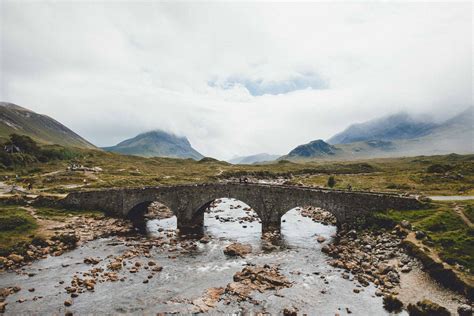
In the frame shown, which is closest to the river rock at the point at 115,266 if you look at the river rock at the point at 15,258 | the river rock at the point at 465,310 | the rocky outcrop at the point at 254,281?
the river rock at the point at 15,258

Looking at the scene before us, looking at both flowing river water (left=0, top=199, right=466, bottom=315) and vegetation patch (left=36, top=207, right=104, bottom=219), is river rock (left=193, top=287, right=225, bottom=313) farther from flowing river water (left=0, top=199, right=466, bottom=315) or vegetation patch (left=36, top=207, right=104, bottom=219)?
vegetation patch (left=36, top=207, right=104, bottom=219)

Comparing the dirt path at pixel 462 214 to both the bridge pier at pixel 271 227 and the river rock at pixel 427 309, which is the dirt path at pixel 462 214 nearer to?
the river rock at pixel 427 309

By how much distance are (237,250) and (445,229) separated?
21.6m

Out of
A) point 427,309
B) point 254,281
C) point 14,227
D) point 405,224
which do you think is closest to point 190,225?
point 254,281

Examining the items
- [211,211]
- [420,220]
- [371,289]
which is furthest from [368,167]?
[371,289]

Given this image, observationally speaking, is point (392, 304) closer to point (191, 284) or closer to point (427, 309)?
point (427, 309)

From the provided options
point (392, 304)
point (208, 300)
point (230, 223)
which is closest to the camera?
point (392, 304)

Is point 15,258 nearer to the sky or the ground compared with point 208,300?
nearer to the sky

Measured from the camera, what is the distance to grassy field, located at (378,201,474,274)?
2727cm

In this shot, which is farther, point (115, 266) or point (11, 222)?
point (11, 222)

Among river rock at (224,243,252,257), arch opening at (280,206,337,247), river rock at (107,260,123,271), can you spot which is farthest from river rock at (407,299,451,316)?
river rock at (107,260,123,271)

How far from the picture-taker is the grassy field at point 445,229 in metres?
27.3

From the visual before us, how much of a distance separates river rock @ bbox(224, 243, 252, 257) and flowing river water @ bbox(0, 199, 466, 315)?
0.83 meters

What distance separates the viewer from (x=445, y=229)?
32250mm
